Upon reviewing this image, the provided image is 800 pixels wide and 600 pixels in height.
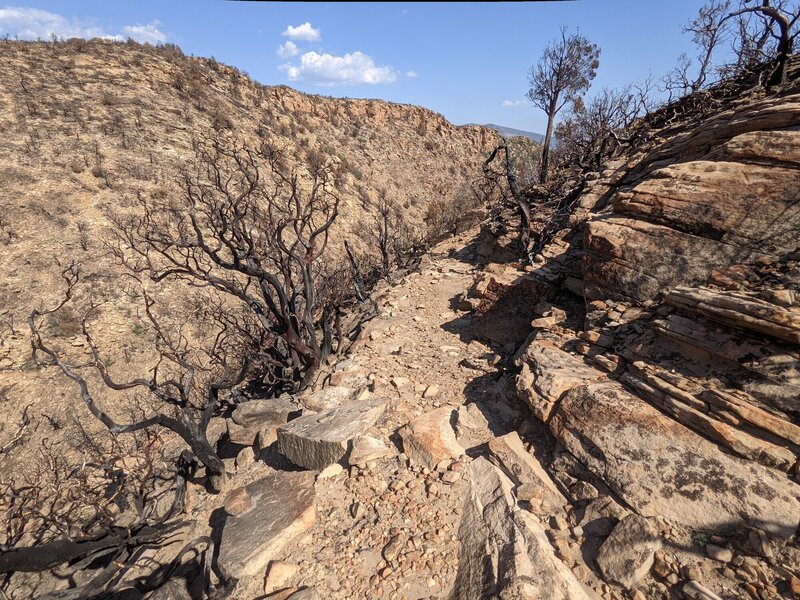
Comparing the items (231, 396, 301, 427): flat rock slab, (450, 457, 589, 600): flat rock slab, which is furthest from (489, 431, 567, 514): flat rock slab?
(231, 396, 301, 427): flat rock slab

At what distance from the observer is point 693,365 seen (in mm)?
3590

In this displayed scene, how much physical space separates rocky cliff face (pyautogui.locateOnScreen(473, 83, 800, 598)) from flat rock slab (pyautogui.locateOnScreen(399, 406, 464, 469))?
0.96 meters

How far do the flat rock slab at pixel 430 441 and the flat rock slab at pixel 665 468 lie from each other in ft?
3.57

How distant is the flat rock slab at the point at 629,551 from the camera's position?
8.66ft

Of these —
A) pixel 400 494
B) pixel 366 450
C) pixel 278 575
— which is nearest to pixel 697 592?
pixel 400 494

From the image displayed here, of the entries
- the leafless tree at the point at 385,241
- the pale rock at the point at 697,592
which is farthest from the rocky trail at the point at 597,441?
the leafless tree at the point at 385,241

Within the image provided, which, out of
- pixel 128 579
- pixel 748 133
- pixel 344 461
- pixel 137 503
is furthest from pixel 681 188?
pixel 128 579

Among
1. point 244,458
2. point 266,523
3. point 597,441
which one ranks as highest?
point 597,441

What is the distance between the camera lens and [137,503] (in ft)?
12.9

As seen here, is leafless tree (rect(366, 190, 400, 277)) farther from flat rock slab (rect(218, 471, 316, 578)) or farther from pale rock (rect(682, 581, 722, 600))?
pale rock (rect(682, 581, 722, 600))

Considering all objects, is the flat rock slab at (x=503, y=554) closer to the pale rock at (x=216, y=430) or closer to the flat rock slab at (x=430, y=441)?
the flat rock slab at (x=430, y=441)

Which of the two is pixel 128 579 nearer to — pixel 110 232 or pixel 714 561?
pixel 714 561

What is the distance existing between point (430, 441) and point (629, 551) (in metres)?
1.91

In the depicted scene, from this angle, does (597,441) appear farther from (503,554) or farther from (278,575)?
(278,575)
